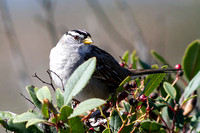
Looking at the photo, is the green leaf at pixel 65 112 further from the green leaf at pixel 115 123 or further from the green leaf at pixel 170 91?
the green leaf at pixel 170 91

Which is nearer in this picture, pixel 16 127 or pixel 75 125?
pixel 75 125

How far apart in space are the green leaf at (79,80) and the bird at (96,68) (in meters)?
1.40

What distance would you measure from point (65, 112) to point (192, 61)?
4.83 ft

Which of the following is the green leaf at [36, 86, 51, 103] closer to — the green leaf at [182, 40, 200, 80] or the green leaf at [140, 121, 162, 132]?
the green leaf at [140, 121, 162, 132]

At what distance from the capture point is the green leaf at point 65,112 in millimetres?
1455

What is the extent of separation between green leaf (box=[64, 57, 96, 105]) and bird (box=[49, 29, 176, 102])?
4.61ft

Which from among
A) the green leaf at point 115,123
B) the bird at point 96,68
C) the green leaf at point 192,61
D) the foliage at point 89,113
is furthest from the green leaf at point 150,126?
the bird at point 96,68

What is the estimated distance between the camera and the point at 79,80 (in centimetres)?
158

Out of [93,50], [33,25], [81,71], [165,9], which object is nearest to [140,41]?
[93,50]

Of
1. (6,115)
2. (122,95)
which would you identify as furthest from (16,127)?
(122,95)

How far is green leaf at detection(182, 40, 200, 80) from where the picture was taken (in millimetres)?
2578

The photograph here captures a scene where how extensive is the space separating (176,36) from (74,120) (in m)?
12.2

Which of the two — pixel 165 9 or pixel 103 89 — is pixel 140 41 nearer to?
pixel 103 89

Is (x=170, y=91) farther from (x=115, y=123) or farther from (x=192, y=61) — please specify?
(x=192, y=61)
